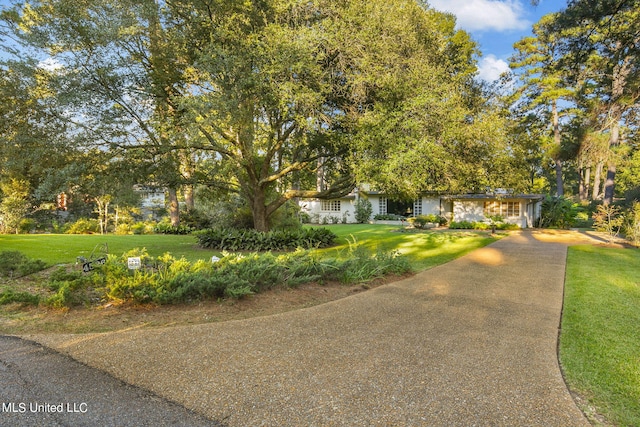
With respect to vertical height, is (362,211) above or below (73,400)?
above

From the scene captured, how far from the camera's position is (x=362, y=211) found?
29000mm

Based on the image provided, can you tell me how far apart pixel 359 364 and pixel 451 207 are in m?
25.2

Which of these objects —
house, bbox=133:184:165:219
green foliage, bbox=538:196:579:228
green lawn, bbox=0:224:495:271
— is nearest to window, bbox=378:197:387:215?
green foliage, bbox=538:196:579:228

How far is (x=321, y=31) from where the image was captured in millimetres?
8977

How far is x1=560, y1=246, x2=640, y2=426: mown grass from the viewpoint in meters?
3.06

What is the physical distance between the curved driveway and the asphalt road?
0.12m

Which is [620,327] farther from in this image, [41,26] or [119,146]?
[41,26]

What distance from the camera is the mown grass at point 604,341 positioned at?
10.0 feet

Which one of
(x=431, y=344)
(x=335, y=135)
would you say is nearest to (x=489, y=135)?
(x=335, y=135)

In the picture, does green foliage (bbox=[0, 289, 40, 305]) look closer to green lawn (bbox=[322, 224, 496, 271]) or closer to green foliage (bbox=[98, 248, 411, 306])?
green foliage (bbox=[98, 248, 411, 306])

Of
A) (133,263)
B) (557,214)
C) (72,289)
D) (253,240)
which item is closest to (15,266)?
(72,289)

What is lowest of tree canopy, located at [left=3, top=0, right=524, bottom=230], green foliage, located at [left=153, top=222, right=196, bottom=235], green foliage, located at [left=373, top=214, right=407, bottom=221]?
green foliage, located at [left=153, top=222, right=196, bottom=235]

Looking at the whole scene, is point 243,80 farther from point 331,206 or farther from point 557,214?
point 557,214

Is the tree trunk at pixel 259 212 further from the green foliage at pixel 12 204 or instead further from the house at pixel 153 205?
the house at pixel 153 205
